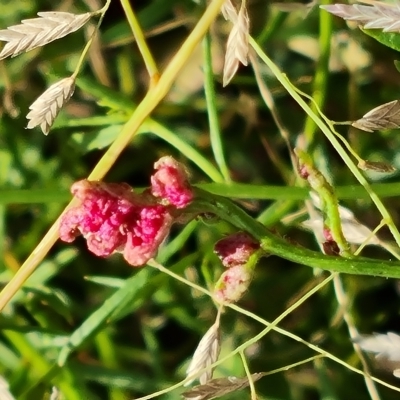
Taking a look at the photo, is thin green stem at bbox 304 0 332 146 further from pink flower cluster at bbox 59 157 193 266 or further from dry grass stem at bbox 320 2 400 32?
pink flower cluster at bbox 59 157 193 266

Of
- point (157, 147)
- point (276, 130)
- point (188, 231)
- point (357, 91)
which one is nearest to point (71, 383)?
point (188, 231)

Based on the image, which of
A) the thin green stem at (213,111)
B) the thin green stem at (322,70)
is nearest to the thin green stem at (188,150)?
the thin green stem at (213,111)

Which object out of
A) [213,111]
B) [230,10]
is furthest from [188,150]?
[230,10]

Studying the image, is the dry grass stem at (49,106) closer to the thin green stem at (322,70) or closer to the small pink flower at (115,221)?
the small pink flower at (115,221)

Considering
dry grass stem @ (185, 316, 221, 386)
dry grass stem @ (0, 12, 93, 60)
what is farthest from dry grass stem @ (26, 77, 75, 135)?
dry grass stem @ (185, 316, 221, 386)

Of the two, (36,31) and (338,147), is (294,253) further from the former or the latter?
(36,31)

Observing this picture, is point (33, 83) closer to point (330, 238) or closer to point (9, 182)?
point (9, 182)
